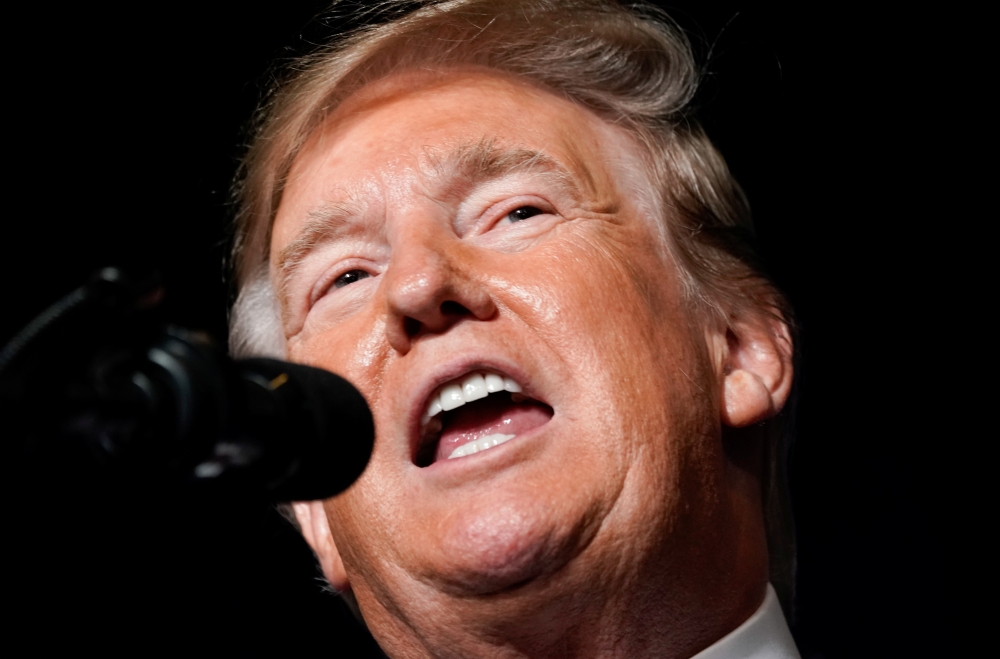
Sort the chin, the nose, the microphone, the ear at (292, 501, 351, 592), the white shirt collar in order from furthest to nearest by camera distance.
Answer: the ear at (292, 501, 351, 592) < the white shirt collar < the nose < the chin < the microphone

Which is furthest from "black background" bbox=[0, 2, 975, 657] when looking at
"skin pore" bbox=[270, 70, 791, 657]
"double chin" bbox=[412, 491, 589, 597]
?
"double chin" bbox=[412, 491, 589, 597]

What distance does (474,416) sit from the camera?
1.58 m

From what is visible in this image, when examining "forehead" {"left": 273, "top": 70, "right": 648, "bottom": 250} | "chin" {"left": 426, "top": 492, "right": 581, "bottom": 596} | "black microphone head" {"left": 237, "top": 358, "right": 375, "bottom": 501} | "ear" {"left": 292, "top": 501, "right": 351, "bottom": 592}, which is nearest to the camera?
"black microphone head" {"left": 237, "top": 358, "right": 375, "bottom": 501}

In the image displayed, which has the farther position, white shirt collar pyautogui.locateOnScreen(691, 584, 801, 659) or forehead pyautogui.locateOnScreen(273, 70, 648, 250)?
forehead pyautogui.locateOnScreen(273, 70, 648, 250)

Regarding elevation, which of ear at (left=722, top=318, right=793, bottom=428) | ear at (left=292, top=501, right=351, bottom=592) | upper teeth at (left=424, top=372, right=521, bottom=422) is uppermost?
upper teeth at (left=424, top=372, right=521, bottom=422)

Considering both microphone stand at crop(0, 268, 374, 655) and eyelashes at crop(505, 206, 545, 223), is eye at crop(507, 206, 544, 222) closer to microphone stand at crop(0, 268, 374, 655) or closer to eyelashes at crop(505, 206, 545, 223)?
eyelashes at crop(505, 206, 545, 223)

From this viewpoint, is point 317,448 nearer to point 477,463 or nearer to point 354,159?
point 477,463

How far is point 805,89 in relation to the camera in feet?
7.64

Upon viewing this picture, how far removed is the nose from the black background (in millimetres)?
768

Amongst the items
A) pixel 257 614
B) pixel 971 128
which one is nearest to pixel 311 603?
pixel 257 614

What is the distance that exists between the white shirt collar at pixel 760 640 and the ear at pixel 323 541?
0.65 metres

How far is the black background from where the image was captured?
2080 millimetres

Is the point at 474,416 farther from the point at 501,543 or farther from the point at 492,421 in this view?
the point at 501,543

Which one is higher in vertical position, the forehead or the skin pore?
the forehead
